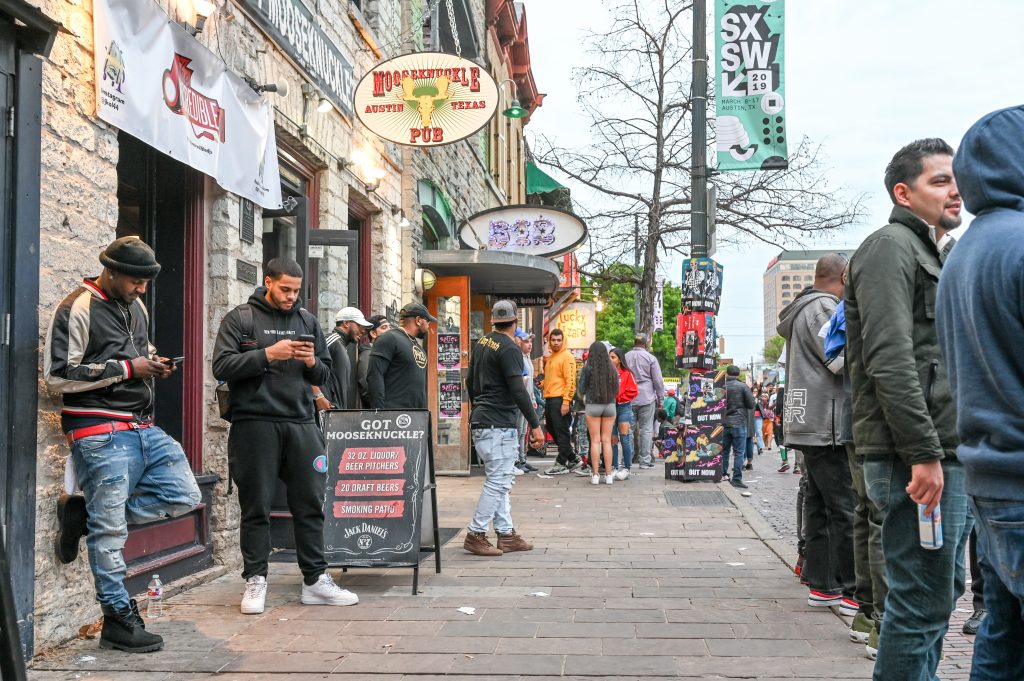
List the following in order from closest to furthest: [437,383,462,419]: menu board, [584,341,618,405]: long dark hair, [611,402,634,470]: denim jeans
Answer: [584,341,618,405]: long dark hair < [437,383,462,419]: menu board < [611,402,634,470]: denim jeans

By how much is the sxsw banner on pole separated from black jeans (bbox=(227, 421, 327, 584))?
7084mm

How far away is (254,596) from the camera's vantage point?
560 centimetres

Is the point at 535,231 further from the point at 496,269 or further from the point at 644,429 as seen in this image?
the point at 644,429

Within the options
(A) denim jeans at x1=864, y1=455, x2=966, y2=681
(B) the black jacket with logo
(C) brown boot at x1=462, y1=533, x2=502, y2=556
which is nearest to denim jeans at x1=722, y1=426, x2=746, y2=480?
(C) brown boot at x1=462, y1=533, x2=502, y2=556

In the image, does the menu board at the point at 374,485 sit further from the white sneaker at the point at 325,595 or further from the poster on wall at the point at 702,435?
the poster on wall at the point at 702,435

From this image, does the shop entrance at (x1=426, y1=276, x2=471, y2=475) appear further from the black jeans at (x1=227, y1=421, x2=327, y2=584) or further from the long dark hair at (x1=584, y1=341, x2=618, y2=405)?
the black jeans at (x1=227, y1=421, x2=327, y2=584)

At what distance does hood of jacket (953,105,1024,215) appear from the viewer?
2.46m

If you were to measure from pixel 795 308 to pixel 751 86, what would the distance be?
6.33 metres

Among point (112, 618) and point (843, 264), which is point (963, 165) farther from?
point (112, 618)

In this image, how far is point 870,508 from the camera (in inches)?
165

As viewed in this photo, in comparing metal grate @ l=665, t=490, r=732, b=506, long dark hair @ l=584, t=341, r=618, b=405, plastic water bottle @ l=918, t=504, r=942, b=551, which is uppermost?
long dark hair @ l=584, t=341, r=618, b=405

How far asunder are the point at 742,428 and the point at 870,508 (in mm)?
9411

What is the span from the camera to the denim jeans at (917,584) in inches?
126

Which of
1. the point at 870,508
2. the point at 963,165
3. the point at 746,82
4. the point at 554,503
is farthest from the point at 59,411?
the point at 746,82
